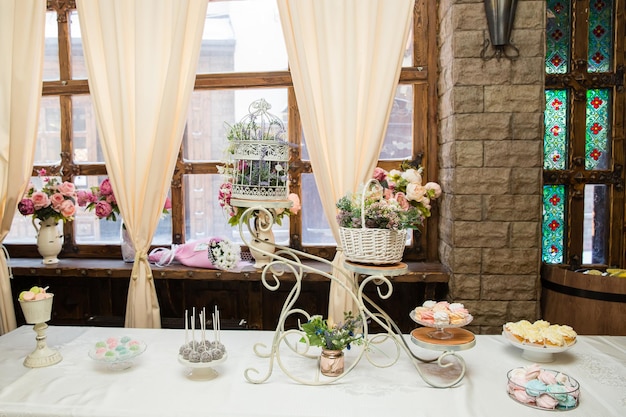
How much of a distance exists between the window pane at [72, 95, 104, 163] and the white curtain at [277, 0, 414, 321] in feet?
4.40

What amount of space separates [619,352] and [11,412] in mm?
Result: 2070

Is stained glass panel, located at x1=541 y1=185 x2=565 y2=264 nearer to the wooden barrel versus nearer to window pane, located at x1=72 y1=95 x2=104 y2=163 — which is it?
the wooden barrel

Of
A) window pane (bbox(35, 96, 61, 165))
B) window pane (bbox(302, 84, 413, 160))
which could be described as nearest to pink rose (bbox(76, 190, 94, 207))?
window pane (bbox(35, 96, 61, 165))

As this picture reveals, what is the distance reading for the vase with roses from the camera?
Answer: 3.01 meters

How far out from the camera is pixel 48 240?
10.1ft

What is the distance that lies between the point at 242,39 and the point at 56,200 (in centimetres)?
140

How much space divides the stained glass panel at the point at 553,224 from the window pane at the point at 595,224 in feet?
0.44

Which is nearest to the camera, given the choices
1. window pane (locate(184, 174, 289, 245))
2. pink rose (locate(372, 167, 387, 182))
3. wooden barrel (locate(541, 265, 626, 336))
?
wooden barrel (locate(541, 265, 626, 336))

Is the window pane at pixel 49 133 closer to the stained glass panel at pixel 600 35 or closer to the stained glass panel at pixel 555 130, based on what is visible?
the stained glass panel at pixel 555 130

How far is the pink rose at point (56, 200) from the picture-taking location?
3006 millimetres

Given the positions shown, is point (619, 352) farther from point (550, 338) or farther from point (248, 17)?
point (248, 17)

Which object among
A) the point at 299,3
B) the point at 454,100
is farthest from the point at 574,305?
the point at 299,3

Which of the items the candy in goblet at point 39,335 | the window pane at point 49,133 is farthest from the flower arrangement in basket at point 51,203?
the candy in goblet at point 39,335

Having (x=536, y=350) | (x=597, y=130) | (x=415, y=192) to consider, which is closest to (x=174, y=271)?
(x=415, y=192)
